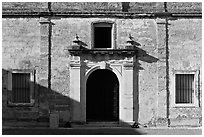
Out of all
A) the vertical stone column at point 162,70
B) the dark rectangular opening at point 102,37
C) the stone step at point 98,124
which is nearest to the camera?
the stone step at point 98,124

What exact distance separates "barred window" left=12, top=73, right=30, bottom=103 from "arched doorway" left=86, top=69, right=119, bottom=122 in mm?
2908

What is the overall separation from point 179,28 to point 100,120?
555 centimetres

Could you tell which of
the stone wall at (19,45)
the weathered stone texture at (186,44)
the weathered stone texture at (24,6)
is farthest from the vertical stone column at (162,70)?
the stone wall at (19,45)

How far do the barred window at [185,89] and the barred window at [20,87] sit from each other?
6.85 metres

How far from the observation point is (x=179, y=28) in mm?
22109

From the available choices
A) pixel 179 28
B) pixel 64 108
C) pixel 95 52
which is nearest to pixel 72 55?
pixel 95 52

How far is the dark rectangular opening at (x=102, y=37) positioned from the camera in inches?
880

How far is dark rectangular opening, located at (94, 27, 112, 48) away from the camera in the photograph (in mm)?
22359

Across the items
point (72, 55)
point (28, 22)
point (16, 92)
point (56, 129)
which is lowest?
point (56, 129)

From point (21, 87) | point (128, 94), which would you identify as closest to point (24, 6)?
point (21, 87)

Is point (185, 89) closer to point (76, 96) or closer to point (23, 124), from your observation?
point (76, 96)

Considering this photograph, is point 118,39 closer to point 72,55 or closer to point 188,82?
point 72,55

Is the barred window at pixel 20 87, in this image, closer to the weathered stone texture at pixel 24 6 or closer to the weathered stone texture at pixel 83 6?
the weathered stone texture at pixel 24 6

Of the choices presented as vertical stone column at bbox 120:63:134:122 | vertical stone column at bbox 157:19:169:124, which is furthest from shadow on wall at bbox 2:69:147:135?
vertical stone column at bbox 157:19:169:124
